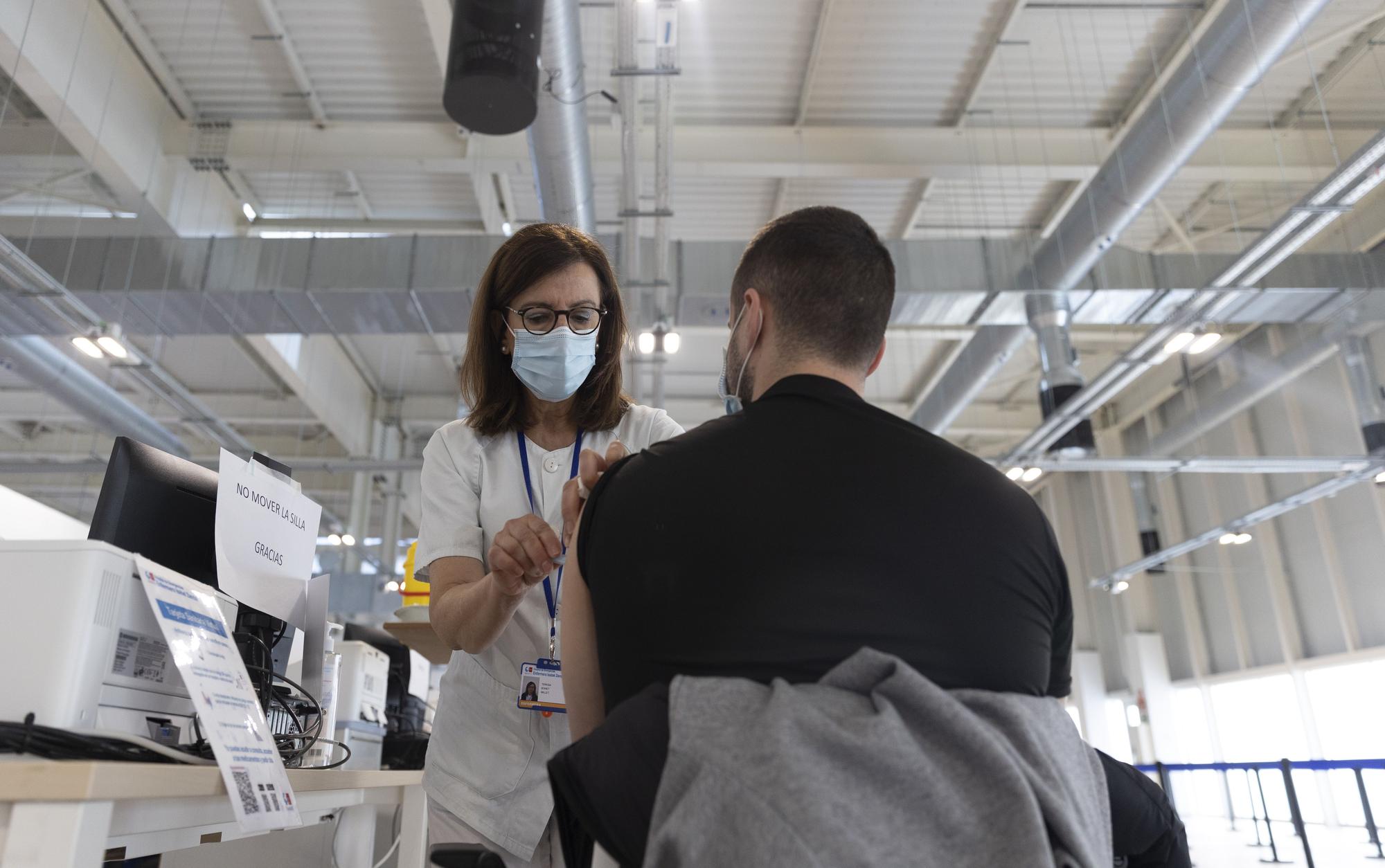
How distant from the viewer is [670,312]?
607cm

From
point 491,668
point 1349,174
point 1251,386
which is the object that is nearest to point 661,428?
point 491,668

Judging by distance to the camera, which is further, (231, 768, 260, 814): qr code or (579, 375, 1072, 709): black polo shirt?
(231, 768, 260, 814): qr code

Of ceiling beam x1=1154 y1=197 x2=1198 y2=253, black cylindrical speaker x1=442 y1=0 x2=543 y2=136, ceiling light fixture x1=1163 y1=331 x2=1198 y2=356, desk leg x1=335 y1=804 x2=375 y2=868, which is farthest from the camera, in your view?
ceiling beam x1=1154 y1=197 x2=1198 y2=253

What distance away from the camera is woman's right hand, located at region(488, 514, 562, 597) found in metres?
1.01

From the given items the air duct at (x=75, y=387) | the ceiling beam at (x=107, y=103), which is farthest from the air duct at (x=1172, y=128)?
the air duct at (x=75, y=387)

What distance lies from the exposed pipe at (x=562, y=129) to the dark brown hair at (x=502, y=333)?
2.66m

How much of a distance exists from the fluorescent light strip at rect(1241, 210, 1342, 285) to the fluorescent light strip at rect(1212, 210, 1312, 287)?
0.13ft

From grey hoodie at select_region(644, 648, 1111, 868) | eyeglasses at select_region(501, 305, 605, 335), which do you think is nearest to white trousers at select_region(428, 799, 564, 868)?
grey hoodie at select_region(644, 648, 1111, 868)

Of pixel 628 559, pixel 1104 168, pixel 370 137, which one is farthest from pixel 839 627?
pixel 370 137

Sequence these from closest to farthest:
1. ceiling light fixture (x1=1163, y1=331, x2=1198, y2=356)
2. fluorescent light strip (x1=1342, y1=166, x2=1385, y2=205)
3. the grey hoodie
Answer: the grey hoodie < fluorescent light strip (x1=1342, y1=166, x2=1385, y2=205) < ceiling light fixture (x1=1163, y1=331, x2=1198, y2=356)

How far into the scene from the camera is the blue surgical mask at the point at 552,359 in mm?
1320

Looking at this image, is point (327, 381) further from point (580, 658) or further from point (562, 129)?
point (580, 658)

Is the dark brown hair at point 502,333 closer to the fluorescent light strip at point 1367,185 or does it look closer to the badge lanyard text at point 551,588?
the badge lanyard text at point 551,588

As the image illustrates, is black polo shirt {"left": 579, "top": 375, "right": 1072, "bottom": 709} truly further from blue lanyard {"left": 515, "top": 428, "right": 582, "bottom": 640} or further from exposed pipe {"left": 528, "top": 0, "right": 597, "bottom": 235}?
exposed pipe {"left": 528, "top": 0, "right": 597, "bottom": 235}
